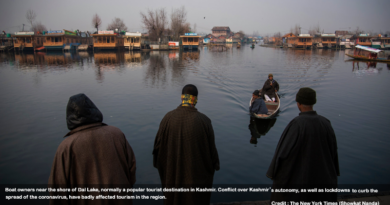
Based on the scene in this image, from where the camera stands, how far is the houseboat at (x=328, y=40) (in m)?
76.2

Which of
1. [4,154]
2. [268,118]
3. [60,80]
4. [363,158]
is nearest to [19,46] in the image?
[60,80]

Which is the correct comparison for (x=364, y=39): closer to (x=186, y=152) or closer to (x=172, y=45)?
(x=172, y=45)

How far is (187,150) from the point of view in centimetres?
285

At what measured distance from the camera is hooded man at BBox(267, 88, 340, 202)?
280cm

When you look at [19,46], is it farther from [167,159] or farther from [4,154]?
[167,159]

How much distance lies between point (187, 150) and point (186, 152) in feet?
0.11

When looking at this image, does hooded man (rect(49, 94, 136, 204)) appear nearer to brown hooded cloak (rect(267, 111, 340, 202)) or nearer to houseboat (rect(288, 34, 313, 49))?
brown hooded cloak (rect(267, 111, 340, 202))

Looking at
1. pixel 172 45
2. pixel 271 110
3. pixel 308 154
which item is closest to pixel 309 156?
pixel 308 154

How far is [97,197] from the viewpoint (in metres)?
2.48

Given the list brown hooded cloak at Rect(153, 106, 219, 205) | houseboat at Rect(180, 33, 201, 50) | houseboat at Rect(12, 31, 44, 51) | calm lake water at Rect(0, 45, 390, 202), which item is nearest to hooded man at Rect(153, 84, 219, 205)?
brown hooded cloak at Rect(153, 106, 219, 205)

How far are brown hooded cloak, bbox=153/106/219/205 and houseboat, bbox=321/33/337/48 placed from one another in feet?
289

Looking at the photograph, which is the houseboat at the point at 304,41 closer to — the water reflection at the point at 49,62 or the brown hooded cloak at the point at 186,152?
the water reflection at the point at 49,62

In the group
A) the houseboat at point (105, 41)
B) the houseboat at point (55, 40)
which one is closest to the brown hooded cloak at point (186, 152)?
the houseboat at point (105, 41)

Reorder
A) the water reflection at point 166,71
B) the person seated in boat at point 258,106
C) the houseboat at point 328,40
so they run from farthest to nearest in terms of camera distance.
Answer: the houseboat at point 328,40 < the water reflection at point 166,71 < the person seated in boat at point 258,106
